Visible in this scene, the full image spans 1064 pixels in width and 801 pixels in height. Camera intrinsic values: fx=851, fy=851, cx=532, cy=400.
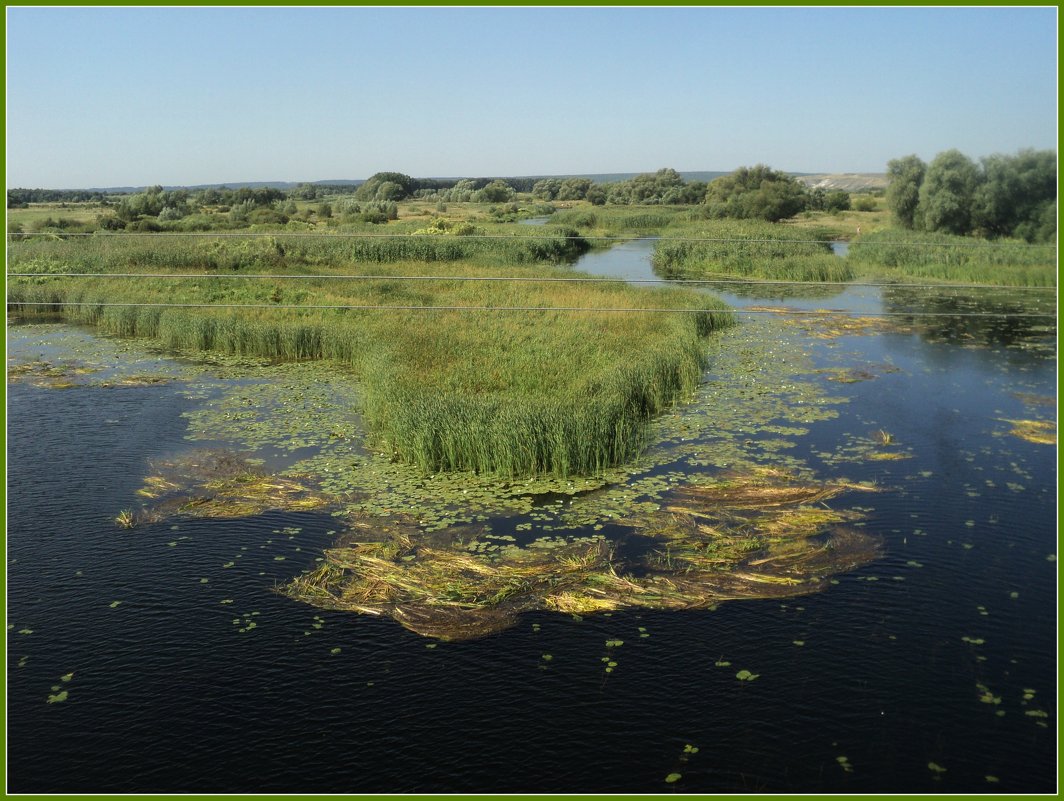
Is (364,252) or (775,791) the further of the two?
(364,252)

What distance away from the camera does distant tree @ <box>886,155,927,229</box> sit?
15717mm

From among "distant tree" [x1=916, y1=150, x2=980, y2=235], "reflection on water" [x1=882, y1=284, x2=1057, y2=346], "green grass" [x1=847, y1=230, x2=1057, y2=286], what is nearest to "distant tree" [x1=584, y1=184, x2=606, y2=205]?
"reflection on water" [x1=882, y1=284, x2=1057, y2=346]

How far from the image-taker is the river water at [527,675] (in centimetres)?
621

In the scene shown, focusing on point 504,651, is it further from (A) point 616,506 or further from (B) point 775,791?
(A) point 616,506

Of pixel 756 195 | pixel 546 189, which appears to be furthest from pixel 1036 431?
pixel 546 189

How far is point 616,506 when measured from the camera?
10.8 m

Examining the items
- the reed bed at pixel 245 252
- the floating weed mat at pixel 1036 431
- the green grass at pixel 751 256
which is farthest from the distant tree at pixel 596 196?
the floating weed mat at pixel 1036 431

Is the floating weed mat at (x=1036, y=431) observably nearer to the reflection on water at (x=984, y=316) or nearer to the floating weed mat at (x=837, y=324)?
the reflection on water at (x=984, y=316)

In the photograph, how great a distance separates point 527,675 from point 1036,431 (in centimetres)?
1044

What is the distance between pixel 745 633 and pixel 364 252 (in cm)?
2590

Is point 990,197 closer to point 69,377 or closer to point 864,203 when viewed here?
point 864,203

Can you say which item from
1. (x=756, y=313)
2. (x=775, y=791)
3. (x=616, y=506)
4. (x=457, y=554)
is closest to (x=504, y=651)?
(x=457, y=554)

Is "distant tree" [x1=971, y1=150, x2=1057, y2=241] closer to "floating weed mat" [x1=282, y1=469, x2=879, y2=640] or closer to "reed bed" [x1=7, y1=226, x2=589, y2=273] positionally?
"floating weed mat" [x1=282, y1=469, x2=879, y2=640]

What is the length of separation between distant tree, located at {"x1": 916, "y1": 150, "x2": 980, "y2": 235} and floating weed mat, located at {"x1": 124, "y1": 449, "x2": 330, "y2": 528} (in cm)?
1009
